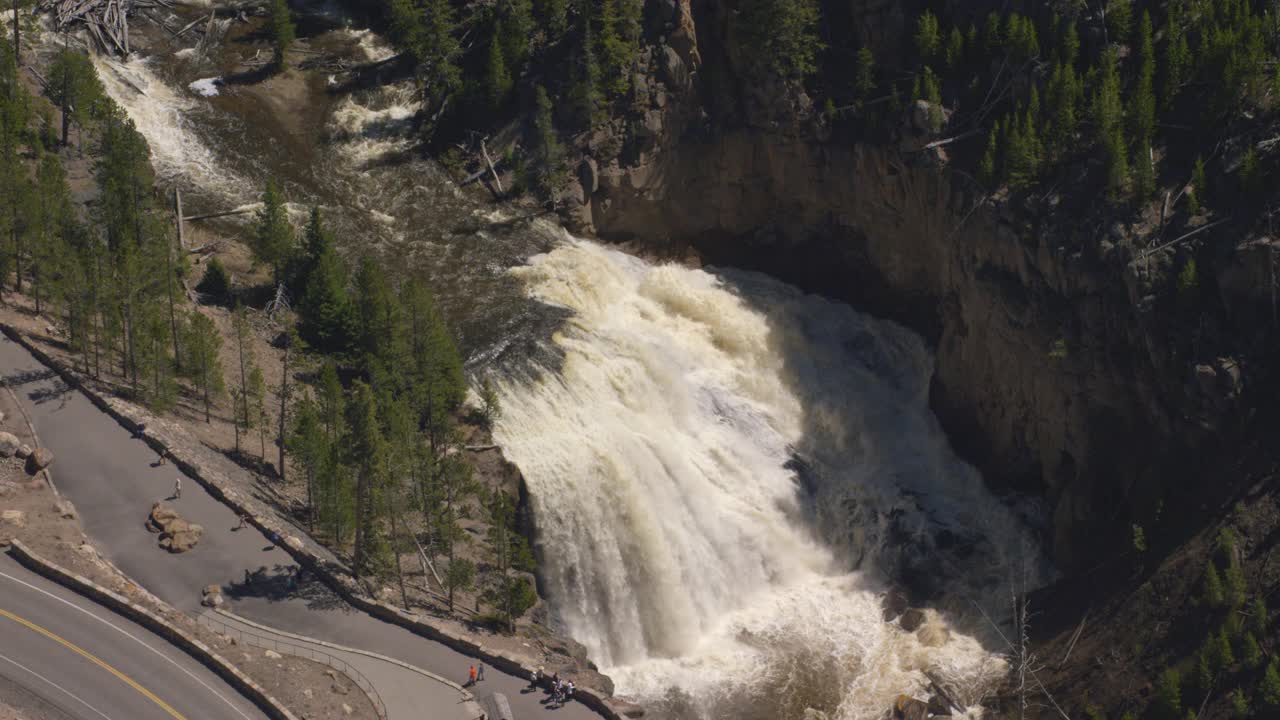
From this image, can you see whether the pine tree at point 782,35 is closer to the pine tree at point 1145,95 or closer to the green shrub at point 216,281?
the pine tree at point 1145,95

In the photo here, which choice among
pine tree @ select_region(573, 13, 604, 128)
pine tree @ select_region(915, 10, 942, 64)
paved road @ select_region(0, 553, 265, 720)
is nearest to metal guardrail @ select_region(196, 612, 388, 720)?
paved road @ select_region(0, 553, 265, 720)

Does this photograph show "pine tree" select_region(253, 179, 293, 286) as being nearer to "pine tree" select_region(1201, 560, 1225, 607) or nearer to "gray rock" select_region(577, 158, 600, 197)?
"gray rock" select_region(577, 158, 600, 197)

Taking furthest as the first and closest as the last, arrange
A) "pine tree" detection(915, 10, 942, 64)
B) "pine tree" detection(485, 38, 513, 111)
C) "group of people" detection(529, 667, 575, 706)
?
"pine tree" detection(485, 38, 513, 111) < "pine tree" detection(915, 10, 942, 64) < "group of people" detection(529, 667, 575, 706)

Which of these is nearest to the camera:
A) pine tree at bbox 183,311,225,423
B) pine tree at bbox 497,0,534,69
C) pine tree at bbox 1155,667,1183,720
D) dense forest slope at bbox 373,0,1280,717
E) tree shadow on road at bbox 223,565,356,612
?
tree shadow on road at bbox 223,565,356,612

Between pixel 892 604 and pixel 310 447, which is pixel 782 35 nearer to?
pixel 892 604

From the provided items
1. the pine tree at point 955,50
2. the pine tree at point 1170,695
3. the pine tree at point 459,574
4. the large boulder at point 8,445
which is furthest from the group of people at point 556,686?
the pine tree at point 955,50

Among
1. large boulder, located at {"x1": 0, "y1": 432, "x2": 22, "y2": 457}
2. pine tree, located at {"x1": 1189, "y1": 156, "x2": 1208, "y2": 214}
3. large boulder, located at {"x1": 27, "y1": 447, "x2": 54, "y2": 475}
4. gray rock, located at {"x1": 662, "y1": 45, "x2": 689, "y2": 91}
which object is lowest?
large boulder, located at {"x1": 27, "y1": 447, "x2": 54, "y2": 475}
